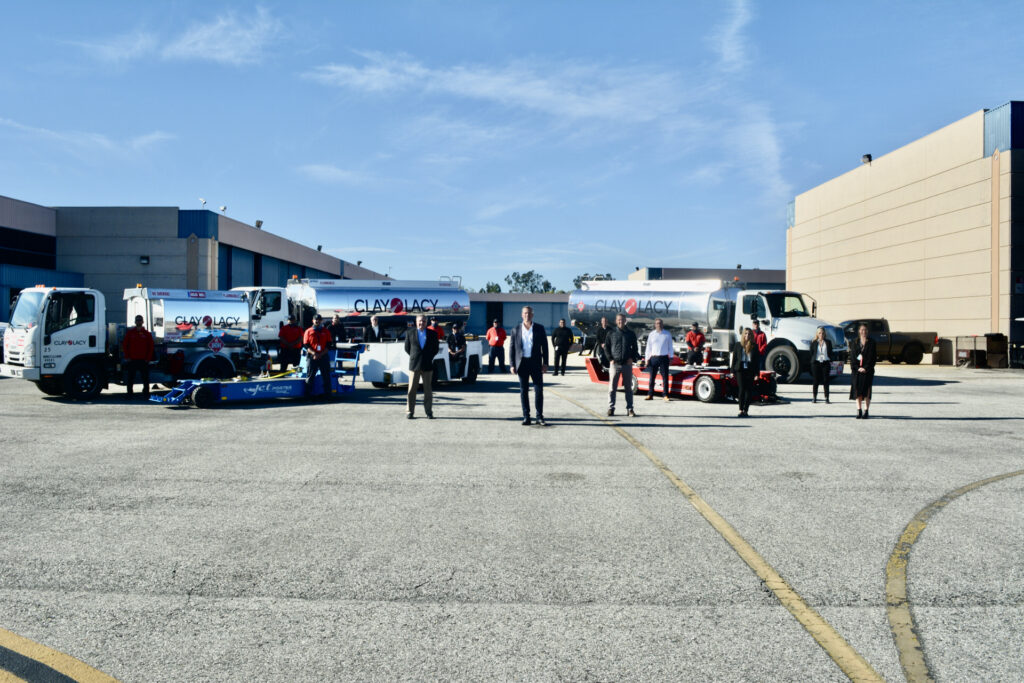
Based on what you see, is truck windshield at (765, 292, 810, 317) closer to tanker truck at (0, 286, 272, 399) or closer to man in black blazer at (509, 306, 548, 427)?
man in black blazer at (509, 306, 548, 427)

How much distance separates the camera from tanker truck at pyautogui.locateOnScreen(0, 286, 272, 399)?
15812 mm

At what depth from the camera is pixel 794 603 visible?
4.37 m

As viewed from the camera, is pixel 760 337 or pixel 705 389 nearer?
pixel 705 389

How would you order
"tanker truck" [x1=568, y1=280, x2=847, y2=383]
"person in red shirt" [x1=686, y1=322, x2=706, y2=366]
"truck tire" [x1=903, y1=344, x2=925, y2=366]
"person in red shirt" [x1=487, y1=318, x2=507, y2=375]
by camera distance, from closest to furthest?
"person in red shirt" [x1=686, y1=322, x2=706, y2=366]
"tanker truck" [x1=568, y1=280, x2=847, y2=383]
"person in red shirt" [x1=487, y1=318, x2=507, y2=375]
"truck tire" [x1=903, y1=344, x2=925, y2=366]

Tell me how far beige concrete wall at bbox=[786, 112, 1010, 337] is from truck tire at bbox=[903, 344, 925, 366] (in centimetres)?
220

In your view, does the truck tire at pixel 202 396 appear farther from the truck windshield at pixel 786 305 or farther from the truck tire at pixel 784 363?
the truck windshield at pixel 786 305

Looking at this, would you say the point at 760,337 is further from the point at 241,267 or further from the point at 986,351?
the point at 241,267

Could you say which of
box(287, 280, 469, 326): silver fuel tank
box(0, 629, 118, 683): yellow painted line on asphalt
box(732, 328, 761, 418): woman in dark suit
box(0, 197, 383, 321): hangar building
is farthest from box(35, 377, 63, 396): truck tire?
box(0, 197, 383, 321): hangar building

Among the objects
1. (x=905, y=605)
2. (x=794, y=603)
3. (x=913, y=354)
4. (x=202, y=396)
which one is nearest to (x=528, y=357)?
(x=202, y=396)

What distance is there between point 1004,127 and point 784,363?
Answer: 58.4ft

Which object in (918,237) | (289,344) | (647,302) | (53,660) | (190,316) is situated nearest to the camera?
(53,660)

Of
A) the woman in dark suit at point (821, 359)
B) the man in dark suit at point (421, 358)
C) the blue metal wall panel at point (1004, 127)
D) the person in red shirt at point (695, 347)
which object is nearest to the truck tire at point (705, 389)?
the woman in dark suit at point (821, 359)

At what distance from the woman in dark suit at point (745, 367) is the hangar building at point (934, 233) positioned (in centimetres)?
2270

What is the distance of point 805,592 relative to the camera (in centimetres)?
456
